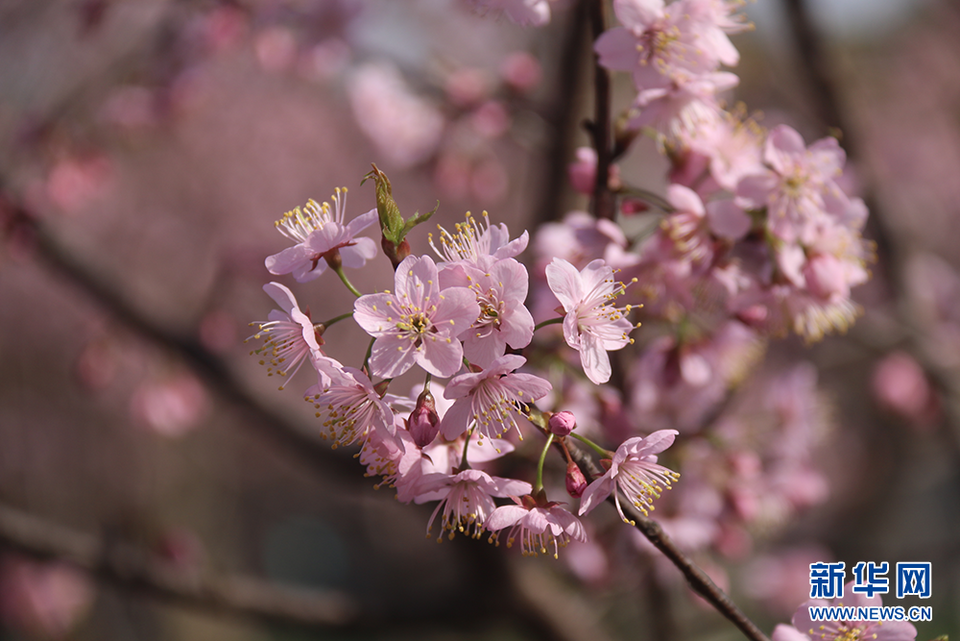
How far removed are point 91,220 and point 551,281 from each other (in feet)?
25.1

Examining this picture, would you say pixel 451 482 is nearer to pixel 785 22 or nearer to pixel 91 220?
pixel 785 22

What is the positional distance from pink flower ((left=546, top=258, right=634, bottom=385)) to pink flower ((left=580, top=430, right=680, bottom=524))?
0.11 meters

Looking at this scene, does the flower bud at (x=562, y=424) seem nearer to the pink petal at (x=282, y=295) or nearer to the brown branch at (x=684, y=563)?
the brown branch at (x=684, y=563)

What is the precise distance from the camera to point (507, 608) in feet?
9.05

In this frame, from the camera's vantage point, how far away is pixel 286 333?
45.1 inches

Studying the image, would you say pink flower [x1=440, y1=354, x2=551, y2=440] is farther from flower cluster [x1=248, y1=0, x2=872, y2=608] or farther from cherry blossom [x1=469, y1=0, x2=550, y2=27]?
cherry blossom [x1=469, y1=0, x2=550, y2=27]

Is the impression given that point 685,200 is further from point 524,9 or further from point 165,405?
point 165,405

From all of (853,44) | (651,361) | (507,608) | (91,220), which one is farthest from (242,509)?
(853,44)

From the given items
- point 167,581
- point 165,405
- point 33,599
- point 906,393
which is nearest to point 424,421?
point 167,581

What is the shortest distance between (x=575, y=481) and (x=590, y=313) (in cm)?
27

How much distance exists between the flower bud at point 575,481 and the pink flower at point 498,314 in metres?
0.22

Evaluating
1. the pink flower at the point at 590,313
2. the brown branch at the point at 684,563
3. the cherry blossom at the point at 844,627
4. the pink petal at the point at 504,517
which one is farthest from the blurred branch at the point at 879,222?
the pink petal at the point at 504,517

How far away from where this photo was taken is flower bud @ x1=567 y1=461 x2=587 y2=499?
3.19ft

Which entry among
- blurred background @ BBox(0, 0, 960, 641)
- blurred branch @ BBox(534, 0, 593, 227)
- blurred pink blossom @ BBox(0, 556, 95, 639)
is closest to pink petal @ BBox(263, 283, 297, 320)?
blurred background @ BBox(0, 0, 960, 641)
